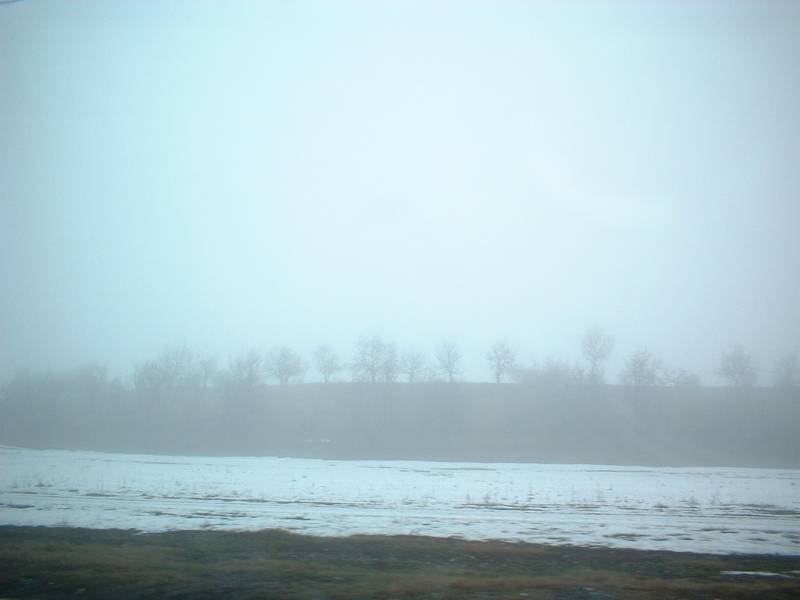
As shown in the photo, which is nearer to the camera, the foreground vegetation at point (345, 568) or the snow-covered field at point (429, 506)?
the foreground vegetation at point (345, 568)

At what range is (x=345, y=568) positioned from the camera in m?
10.7

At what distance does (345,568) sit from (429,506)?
27.9ft

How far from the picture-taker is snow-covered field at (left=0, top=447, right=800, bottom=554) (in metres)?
14.5

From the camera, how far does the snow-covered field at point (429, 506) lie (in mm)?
14508

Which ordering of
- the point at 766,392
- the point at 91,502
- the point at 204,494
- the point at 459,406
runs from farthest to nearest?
the point at 459,406
the point at 766,392
the point at 204,494
the point at 91,502

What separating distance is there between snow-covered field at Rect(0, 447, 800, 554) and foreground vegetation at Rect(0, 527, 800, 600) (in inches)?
50.4

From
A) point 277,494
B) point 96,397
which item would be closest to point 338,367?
point 96,397

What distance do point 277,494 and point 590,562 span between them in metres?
13.3

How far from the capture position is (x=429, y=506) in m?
18.7

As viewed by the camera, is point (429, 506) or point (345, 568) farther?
point (429, 506)

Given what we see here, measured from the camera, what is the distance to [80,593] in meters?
8.98

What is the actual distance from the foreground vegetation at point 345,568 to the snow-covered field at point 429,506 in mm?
1281

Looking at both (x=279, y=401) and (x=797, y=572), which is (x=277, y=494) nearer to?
(x=797, y=572)

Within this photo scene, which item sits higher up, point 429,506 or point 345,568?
point 345,568
